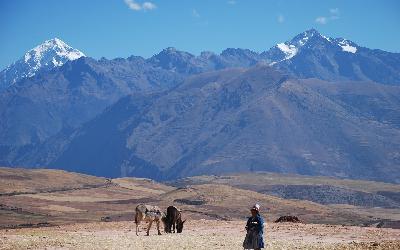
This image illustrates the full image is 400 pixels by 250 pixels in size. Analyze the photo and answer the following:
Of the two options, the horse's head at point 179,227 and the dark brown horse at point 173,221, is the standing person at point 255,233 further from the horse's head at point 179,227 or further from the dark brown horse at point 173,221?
the horse's head at point 179,227

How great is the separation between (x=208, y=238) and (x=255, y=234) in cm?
1212

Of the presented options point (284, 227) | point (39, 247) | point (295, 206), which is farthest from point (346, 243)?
point (295, 206)

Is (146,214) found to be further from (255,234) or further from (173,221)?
(255,234)

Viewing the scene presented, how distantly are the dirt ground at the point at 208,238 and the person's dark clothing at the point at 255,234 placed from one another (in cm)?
692

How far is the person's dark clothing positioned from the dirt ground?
22.7 ft

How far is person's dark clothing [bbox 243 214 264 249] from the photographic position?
2719cm

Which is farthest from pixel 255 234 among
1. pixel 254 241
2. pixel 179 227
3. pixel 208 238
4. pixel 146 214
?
pixel 179 227

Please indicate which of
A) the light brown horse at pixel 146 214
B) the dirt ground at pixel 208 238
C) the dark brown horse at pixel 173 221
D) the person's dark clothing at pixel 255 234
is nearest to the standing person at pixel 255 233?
the person's dark clothing at pixel 255 234

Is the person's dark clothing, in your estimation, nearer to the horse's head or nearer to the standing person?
the standing person

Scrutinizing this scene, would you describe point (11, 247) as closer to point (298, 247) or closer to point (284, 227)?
point (298, 247)

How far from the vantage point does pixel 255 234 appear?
89.6ft

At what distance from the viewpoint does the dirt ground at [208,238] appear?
33.7 metres

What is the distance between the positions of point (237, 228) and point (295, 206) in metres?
150

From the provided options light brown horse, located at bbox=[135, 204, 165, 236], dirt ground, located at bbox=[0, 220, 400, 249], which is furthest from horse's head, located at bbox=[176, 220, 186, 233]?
light brown horse, located at bbox=[135, 204, 165, 236]
